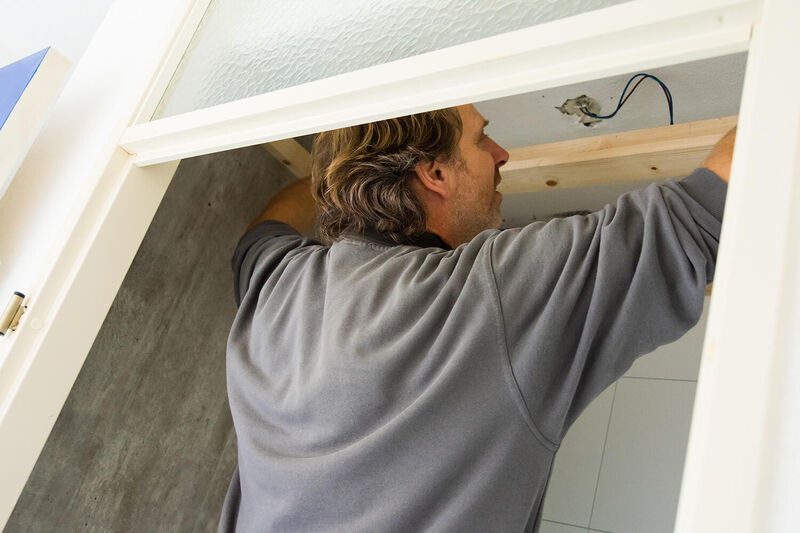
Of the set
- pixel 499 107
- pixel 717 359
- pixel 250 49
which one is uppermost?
pixel 499 107

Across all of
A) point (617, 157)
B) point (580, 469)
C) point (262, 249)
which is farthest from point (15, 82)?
point (580, 469)

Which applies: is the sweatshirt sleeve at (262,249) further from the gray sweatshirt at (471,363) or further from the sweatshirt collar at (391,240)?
the gray sweatshirt at (471,363)

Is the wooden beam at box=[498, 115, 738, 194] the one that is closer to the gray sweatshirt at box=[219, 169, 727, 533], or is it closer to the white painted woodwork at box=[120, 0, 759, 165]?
the gray sweatshirt at box=[219, 169, 727, 533]

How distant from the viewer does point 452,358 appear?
1070 millimetres

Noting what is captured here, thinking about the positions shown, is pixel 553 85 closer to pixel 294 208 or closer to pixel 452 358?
pixel 452 358

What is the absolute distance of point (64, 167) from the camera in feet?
4.79

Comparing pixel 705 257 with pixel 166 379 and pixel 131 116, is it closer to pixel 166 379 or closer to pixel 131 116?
pixel 131 116

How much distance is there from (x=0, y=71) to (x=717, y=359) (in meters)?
1.61

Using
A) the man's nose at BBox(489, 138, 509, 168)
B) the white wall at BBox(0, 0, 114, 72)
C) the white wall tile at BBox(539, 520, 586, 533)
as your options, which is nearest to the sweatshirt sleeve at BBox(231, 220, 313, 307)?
the man's nose at BBox(489, 138, 509, 168)

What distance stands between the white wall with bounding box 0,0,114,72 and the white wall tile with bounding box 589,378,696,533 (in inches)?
83.4

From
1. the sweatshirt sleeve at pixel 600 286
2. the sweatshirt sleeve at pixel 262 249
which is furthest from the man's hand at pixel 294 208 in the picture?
the sweatshirt sleeve at pixel 600 286

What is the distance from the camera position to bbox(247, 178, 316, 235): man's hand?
6.36 feet

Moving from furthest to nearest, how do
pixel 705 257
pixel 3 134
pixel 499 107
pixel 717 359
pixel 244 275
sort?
pixel 499 107
pixel 244 275
pixel 3 134
pixel 705 257
pixel 717 359

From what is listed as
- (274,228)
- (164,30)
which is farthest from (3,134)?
(274,228)
